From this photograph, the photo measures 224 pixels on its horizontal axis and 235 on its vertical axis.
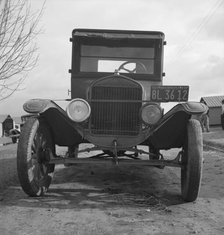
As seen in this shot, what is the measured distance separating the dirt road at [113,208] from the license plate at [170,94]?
1.31 m

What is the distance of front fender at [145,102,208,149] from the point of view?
525 cm

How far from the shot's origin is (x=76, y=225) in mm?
4023

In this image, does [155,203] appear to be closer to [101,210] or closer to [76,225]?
[101,210]

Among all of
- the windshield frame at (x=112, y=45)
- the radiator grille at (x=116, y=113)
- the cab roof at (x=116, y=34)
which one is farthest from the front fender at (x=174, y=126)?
the cab roof at (x=116, y=34)

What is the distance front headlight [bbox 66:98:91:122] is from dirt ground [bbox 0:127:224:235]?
1.03 meters

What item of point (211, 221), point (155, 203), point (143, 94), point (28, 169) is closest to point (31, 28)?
point (143, 94)

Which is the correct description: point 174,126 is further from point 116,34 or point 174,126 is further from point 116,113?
point 116,34

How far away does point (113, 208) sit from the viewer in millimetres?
4723

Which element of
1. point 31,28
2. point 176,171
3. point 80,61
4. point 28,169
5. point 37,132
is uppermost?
point 31,28

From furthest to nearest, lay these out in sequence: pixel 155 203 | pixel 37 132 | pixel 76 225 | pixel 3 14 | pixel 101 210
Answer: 1. pixel 3 14
2. pixel 37 132
3. pixel 155 203
4. pixel 101 210
5. pixel 76 225

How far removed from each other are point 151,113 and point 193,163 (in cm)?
99

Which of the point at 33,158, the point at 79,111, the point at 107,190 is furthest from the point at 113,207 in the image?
the point at 79,111

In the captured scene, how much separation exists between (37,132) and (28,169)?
0.63 meters

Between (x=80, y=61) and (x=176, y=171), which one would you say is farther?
(x=176, y=171)
